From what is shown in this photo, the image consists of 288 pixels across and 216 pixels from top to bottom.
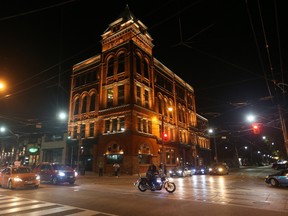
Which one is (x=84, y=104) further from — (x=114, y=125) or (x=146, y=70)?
(x=146, y=70)

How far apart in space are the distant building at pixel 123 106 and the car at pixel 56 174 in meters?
10.3

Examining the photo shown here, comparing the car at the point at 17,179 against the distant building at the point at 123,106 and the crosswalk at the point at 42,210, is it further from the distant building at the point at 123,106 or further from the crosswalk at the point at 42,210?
the distant building at the point at 123,106

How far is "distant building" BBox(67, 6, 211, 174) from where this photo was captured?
119 feet

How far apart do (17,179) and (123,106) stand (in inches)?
865

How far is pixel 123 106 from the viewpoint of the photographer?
36719 mm

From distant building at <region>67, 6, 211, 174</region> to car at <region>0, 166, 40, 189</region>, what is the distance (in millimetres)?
14594

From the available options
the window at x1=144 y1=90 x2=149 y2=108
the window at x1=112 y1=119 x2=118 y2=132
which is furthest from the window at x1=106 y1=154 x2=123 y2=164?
the window at x1=144 y1=90 x2=149 y2=108

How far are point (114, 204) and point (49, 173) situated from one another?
12.9 m

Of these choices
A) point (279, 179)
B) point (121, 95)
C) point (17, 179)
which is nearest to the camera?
point (17, 179)

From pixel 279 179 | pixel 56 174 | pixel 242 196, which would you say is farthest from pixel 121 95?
pixel 242 196

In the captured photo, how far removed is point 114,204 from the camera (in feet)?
32.7

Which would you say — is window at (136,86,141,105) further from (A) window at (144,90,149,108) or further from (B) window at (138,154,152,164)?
(B) window at (138,154,152,164)

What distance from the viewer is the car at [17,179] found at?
15883 millimetres

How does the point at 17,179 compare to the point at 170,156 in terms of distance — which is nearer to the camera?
the point at 17,179
